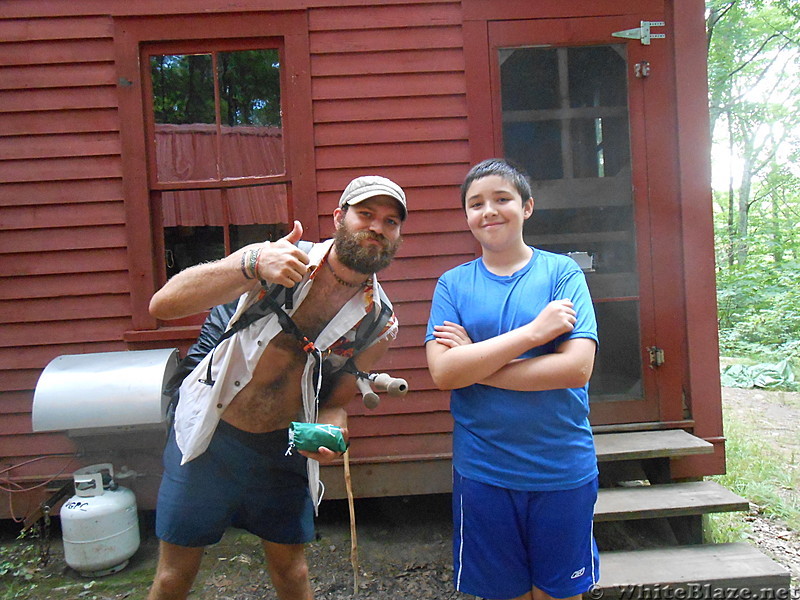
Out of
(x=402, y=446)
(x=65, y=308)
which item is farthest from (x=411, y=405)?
(x=65, y=308)

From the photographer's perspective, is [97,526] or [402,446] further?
[402,446]

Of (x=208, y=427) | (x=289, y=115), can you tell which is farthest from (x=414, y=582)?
(x=289, y=115)

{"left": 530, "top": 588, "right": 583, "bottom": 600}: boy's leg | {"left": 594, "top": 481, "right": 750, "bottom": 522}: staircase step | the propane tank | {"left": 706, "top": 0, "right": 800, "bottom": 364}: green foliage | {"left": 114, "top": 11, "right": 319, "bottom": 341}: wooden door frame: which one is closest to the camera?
{"left": 530, "top": 588, "right": 583, "bottom": 600}: boy's leg

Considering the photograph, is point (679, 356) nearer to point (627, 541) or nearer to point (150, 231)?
point (627, 541)

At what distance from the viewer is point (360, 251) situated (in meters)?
1.76

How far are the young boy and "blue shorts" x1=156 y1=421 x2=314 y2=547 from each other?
0.65 meters

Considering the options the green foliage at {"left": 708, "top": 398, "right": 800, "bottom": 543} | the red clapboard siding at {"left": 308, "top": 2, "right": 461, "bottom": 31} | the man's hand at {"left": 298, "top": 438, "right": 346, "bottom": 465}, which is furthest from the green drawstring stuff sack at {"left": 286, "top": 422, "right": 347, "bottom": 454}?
the green foliage at {"left": 708, "top": 398, "right": 800, "bottom": 543}

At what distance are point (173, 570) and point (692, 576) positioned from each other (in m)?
2.25

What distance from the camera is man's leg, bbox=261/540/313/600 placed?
6.92 feet

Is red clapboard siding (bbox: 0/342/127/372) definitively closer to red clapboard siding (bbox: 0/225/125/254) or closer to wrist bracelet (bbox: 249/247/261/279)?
red clapboard siding (bbox: 0/225/125/254)

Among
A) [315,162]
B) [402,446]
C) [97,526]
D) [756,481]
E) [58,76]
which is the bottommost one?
[756,481]

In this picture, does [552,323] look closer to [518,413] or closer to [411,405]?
[518,413]

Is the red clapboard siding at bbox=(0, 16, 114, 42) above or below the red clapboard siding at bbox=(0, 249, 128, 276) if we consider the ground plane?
above

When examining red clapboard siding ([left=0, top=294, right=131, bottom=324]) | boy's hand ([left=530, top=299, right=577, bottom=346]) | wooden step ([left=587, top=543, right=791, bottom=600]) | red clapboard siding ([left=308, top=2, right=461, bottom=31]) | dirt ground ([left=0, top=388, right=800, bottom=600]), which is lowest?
dirt ground ([left=0, top=388, right=800, bottom=600])
